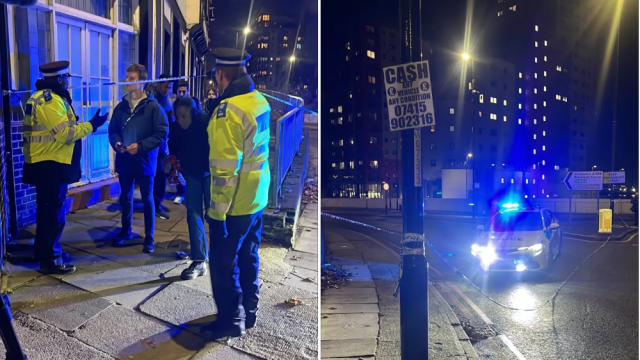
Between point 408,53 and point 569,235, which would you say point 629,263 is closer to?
point 569,235

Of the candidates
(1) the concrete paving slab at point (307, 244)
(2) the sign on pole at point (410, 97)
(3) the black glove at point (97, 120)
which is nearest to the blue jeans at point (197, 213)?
(3) the black glove at point (97, 120)

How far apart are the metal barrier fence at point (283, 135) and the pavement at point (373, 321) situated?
5.11 ft

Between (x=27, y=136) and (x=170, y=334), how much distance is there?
1.40 metres

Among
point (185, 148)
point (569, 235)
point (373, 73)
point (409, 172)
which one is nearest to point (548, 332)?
point (409, 172)

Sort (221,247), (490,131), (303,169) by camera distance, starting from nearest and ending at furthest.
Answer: (221,247) → (303,169) → (490,131)

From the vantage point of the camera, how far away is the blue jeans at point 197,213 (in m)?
3.01

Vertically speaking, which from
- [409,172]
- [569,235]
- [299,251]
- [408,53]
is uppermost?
[408,53]

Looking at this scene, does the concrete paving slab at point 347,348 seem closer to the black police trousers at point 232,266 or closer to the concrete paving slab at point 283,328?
the concrete paving slab at point 283,328

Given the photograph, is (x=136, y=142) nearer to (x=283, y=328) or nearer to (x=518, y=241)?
(x=283, y=328)

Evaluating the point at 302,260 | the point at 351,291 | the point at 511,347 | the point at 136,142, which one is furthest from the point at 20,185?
the point at 351,291

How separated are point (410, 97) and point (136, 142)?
1.94 metres

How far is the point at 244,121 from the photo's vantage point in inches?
102

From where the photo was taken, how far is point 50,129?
8.80 ft

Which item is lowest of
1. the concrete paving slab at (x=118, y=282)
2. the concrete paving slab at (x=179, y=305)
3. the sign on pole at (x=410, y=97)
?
the concrete paving slab at (x=179, y=305)
